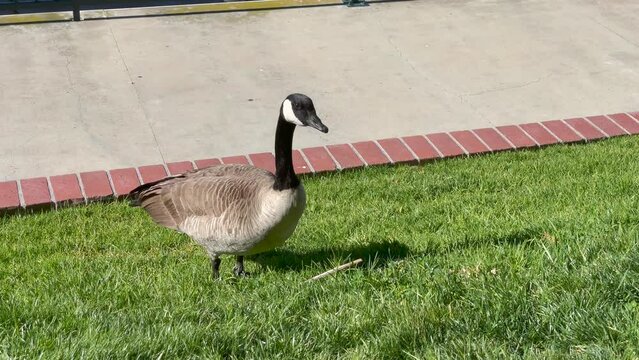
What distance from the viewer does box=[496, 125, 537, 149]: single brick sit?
21.5ft

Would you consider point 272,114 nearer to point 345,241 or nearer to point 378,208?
point 378,208

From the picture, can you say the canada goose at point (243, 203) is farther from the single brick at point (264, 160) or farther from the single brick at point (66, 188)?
the single brick at point (264, 160)

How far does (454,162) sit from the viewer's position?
6.32 meters

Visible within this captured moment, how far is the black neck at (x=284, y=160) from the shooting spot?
14.5 ft

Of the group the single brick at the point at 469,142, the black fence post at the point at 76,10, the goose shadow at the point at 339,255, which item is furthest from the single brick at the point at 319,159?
the black fence post at the point at 76,10

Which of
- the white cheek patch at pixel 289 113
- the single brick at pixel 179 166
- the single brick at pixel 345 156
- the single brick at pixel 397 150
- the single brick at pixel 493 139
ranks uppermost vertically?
the white cheek patch at pixel 289 113

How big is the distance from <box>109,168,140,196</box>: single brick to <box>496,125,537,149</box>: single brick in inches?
106

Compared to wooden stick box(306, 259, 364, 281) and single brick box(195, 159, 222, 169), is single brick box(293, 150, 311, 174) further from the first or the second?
wooden stick box(306, 259, 364, 281)

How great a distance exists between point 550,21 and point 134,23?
3953 millimetres

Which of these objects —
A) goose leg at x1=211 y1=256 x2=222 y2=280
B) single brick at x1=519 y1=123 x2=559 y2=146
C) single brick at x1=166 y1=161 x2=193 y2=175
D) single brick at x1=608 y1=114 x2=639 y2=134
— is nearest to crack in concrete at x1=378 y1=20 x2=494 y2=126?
single brick at x1=519 y1=123 x2=559 y2=146

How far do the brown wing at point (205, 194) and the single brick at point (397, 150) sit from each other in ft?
5.56

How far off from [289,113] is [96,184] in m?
2.09

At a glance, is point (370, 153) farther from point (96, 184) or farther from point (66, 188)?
point (66, 188)

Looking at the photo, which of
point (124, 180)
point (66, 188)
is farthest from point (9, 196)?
point (124, 180)
